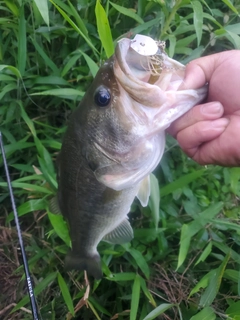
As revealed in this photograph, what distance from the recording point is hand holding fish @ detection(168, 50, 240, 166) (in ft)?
4.25

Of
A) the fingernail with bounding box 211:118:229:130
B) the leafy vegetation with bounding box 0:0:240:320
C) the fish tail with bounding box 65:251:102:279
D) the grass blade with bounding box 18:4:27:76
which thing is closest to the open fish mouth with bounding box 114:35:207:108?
the fingernail with bounding box 211:118:229:130

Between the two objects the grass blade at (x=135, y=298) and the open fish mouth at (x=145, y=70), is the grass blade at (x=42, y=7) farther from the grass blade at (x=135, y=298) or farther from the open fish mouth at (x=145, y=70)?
the grass blade at (x=135, y=298)

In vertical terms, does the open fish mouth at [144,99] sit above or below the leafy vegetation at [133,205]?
above

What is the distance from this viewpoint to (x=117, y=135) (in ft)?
4.43

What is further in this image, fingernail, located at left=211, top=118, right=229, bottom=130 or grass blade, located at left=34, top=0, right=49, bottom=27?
grass blade, located at left=34, top=0, right=49, bottom=27

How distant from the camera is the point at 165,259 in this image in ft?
7.02

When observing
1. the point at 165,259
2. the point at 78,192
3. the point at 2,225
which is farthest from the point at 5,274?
the point at 78,192

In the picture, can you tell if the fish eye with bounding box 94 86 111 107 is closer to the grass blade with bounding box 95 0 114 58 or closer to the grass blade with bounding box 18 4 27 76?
the grass blade with bounding box 95 0 114 58

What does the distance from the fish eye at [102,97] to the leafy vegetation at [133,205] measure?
0.55 m

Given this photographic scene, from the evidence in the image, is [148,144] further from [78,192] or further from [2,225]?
[2,225]

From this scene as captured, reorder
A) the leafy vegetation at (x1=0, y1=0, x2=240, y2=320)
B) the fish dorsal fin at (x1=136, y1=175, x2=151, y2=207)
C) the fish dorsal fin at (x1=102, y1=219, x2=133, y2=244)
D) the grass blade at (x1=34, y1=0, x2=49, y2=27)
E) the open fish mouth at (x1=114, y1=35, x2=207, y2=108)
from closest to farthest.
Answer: the open fish mouth at (x1=114, y1=35, x2=207, y2=108) → the fish dorsal fin at (x1=136, y1=175, x2=151, y2=207) → the grass blade at (x1=34, y1=0, x2=49, y2=27) → the fish dorsal fin at (x1=102, y1=219, x2=133, y2=244) → the leafy vegetation at (x1=0, y1=0, x2=240, y2=320)

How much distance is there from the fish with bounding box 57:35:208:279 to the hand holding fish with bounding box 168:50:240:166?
0.13ft

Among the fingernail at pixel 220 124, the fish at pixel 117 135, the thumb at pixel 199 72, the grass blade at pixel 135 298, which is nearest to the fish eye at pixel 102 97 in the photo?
the fish at pixel 117 135

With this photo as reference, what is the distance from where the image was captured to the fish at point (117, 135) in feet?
3.98
